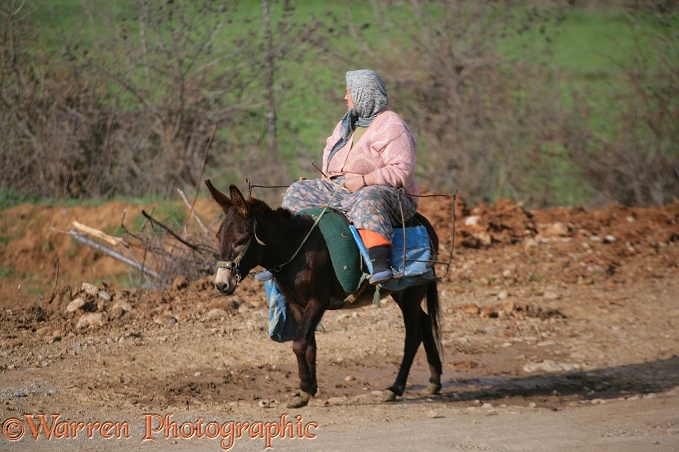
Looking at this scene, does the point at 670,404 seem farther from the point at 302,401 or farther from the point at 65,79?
the point at 65,79

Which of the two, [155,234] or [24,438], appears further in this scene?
[155,234]

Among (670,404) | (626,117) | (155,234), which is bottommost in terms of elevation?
(670,404)

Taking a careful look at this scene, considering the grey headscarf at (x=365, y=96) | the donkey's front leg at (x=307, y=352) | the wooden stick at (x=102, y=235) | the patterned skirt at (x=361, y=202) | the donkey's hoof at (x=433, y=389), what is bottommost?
the donkey's hoof at (x=433, y=389)

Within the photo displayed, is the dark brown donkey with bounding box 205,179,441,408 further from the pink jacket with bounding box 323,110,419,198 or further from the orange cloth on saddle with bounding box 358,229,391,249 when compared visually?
the pink jacket with bounding box 323,110,419,198

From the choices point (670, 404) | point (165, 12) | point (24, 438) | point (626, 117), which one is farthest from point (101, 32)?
point (670, 404)

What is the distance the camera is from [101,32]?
50.5ft

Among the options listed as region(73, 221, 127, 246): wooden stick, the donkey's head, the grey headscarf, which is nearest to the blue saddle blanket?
the donkey's head

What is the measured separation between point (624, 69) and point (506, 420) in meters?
12.3

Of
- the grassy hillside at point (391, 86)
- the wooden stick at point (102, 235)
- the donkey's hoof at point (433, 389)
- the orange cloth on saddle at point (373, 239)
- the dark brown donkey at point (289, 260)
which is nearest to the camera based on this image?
the dark brown donkey at point (289, 260)

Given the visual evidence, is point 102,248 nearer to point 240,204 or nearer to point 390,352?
point 390,352

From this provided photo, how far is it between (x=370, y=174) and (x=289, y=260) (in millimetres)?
944

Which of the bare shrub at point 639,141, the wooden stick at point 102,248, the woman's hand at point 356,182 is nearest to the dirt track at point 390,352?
the wooden stick at point 102,248

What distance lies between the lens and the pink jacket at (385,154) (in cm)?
650

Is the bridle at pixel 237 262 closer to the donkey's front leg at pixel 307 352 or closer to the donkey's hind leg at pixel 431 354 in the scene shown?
the donkey's front leg at pixel 307 352
